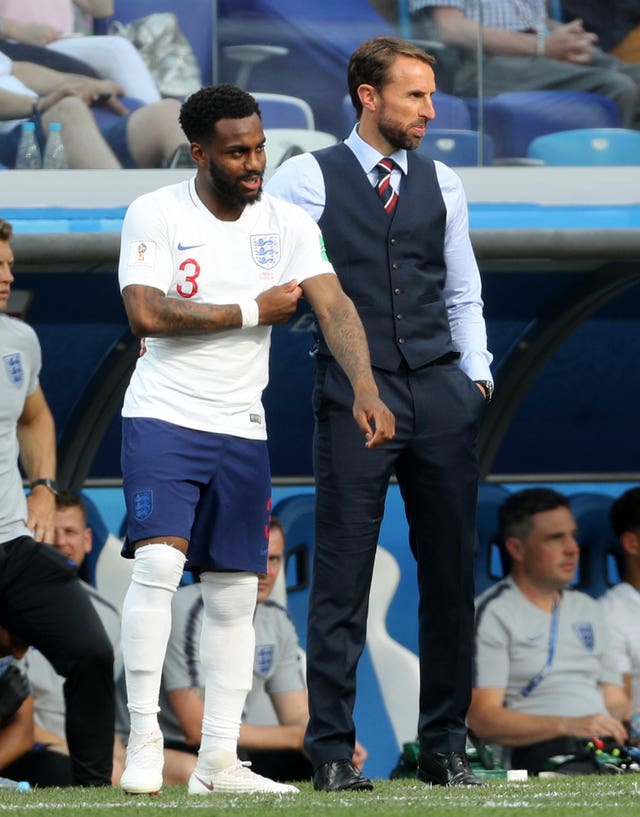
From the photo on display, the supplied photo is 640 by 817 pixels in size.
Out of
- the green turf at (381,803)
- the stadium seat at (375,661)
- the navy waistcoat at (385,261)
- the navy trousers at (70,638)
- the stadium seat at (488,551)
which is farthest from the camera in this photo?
the stadium seat at (488,551)

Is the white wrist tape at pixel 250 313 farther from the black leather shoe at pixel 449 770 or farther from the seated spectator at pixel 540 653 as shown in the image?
the seated spectator at pixel 540 653

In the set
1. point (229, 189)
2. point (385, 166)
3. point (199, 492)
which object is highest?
point (385, 166)

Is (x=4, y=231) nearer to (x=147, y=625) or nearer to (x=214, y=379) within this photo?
(x=214, y=379)

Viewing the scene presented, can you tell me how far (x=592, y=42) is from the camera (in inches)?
274

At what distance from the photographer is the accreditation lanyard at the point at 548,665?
6637mm

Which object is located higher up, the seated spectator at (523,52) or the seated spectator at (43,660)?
the seated spectator at (523,52)

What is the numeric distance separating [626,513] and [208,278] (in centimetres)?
348

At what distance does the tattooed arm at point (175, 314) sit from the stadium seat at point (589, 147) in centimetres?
303

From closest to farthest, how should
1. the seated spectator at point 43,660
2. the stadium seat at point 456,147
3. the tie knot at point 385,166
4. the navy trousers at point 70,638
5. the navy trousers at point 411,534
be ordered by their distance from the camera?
the navy trousers at point 411,534 < the tie knot at point 385,166 < the navy trousers at point 70,638 < the seated spectator at point 43,660 < the stadium seat at point 456,147

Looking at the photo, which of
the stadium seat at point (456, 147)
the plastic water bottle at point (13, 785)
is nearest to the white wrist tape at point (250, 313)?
the plastic water bottle at point (13, 785)

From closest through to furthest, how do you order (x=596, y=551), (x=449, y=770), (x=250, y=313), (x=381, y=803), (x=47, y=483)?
(x=381, y=803) < (x=250, y=313) < (x=449, y=770) < (x=47, y=483) < (x=596, y=551)

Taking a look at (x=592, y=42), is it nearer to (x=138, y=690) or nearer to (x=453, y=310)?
(x=453, y=310)

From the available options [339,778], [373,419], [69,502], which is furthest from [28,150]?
[339,778]

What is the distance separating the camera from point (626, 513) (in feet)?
23.1
